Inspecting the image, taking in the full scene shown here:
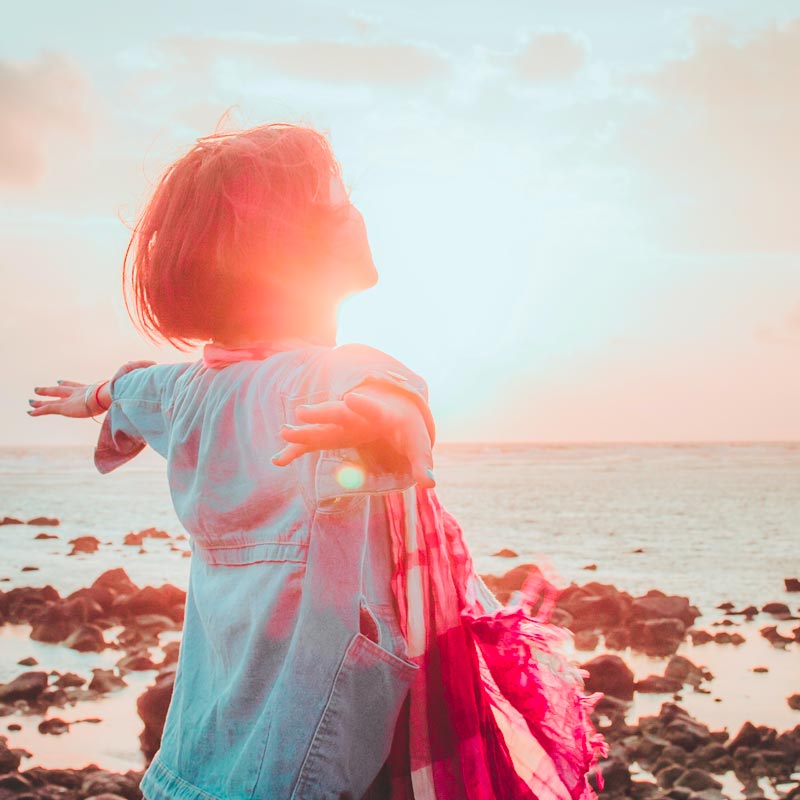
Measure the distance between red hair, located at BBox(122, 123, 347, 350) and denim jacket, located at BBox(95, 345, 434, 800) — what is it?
0.51 feet

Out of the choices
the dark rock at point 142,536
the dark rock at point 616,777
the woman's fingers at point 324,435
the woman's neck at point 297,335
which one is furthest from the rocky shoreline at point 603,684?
the dark rock at point 142,536

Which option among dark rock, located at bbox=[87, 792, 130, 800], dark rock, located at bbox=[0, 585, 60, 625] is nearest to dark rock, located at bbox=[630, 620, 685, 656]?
dark rock, located at bbox=[87, 792, 130, 800]

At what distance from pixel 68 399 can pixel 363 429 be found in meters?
1.25

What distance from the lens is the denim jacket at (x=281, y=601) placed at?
1407 mm

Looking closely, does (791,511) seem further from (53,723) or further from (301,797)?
(301,797)

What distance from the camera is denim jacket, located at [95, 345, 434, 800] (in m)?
1.41

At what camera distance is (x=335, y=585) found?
1438mm

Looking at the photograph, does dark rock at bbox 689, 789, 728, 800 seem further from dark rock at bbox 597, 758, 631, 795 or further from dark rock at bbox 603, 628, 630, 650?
dark rock at bbox 603, 628, 630, 650

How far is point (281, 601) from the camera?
4.90 feet

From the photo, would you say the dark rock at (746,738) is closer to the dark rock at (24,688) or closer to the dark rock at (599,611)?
the dark rock at (599,611)

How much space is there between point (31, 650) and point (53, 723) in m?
1.93

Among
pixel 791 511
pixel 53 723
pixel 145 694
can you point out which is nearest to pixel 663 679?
pixel 145 694

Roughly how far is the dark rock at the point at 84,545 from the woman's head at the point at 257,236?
1210 centimetres

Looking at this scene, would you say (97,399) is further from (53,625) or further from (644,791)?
(53,625)
